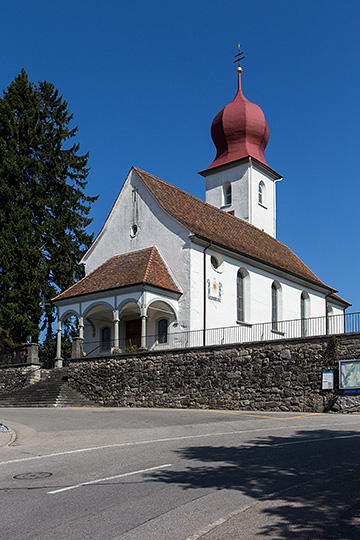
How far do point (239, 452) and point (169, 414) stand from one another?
932 cm

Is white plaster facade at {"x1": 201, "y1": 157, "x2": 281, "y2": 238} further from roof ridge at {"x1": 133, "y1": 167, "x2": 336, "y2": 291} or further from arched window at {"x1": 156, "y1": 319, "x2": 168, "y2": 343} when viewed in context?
arched window at {"x1": 156, "y1": 319, "x2": 168, "y2": 343}

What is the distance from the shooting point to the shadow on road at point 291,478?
18.1 ft

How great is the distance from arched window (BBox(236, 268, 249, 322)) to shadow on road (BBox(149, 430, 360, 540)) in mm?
20430

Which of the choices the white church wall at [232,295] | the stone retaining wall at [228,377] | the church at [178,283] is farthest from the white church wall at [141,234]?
the stone retaining wall at [228,377]

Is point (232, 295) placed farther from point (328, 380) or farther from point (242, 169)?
point (242, 169)

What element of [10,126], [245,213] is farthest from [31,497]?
[245,213]

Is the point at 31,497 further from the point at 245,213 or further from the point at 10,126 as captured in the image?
the point at 245,213

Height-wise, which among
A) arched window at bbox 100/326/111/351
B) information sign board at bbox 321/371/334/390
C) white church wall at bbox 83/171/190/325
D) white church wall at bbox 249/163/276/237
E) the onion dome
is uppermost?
the onion dome

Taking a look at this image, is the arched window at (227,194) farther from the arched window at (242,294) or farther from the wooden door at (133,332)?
the wooden door at (133,332)

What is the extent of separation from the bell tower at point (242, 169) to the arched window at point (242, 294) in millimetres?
11496

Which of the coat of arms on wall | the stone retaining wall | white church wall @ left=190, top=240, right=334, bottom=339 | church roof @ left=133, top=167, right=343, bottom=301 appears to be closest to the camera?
the stone retaining wall

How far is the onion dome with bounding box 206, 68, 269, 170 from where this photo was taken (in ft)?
150

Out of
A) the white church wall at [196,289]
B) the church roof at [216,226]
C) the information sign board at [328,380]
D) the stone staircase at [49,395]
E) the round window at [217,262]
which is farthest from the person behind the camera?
the church roof at [216,226]

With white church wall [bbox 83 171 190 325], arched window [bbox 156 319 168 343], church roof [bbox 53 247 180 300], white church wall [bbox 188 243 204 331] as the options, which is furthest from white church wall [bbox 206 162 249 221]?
arched window [bbox 156 319 168 343]
